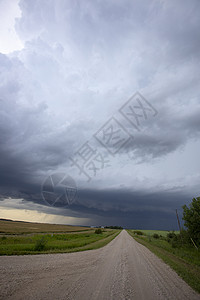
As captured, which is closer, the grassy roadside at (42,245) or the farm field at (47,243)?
the grassy roadside at (42,245)

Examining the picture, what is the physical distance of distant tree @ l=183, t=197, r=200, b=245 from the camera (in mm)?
24872

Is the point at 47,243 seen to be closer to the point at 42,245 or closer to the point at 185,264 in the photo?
the point at 42,245

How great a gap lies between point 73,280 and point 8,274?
285 centimetres

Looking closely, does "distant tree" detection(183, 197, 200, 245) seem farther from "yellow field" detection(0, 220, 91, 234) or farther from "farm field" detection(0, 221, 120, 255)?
"yellow field" detection(0, 220, 91, 234)

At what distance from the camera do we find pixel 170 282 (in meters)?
7.53

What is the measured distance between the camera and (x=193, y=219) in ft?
83.3

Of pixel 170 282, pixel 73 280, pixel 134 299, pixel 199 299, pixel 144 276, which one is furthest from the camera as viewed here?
pixel 144 276

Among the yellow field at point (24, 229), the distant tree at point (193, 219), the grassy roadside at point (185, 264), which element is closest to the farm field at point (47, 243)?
the grassy roadside at point (185, 264)

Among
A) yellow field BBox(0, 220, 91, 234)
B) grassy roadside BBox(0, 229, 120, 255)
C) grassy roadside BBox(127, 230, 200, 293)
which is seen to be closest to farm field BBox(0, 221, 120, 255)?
grassy roadside BBox(0, 229, 120, 255)

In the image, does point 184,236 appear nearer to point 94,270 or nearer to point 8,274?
point 94,270

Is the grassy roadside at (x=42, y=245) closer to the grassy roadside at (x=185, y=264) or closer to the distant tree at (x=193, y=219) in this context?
the grassy roadside at (x=185, y=264)

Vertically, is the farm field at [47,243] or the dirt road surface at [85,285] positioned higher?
the dirt road surface at [85,285]

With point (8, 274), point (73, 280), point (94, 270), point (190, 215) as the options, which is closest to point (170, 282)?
point (94, 270)

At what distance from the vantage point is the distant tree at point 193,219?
24.9 metres
